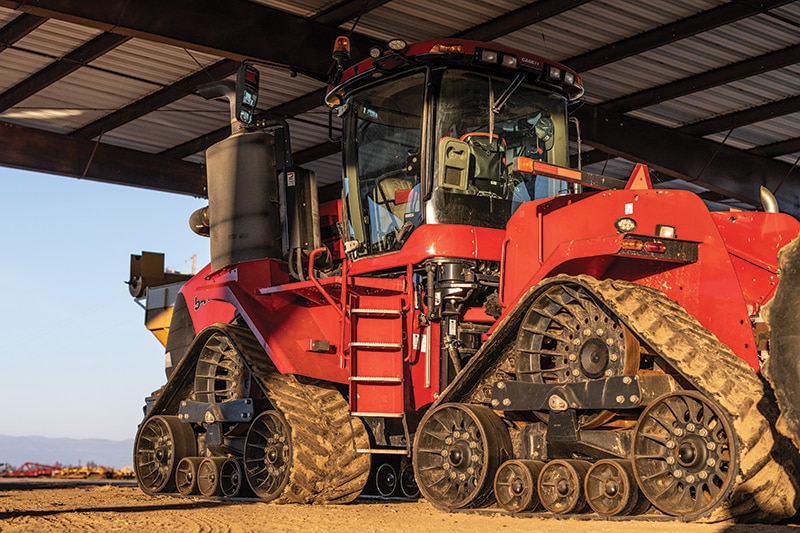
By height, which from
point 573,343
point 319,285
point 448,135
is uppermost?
point 448,135

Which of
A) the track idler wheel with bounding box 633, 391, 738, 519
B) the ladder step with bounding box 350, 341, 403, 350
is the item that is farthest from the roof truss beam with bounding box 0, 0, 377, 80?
the track idler wheel with bounding box 633, 391, 738, 519

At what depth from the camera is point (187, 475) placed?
12.2m

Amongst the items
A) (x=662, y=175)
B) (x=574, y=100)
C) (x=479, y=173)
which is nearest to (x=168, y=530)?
(x=479, y=173)

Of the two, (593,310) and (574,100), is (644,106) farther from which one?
(593,310)

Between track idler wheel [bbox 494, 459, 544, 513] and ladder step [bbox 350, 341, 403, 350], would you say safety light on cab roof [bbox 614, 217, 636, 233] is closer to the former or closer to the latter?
track idler wheel [bbox 494, 459, 544, 513]

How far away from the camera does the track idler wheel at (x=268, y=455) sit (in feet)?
35.0

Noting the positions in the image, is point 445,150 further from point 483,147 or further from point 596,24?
point 596,24

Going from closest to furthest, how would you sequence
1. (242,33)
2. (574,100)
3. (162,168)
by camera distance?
(574,100)
(242,33)
(162,168)

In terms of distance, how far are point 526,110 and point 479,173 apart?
0.90m

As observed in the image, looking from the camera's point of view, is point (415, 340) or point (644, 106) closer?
point (415, 340)

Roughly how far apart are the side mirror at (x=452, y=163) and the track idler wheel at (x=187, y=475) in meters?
4.36

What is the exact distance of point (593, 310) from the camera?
815 cm

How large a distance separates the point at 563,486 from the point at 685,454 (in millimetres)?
1047

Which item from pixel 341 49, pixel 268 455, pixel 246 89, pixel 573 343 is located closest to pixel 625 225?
pixel 573 343
